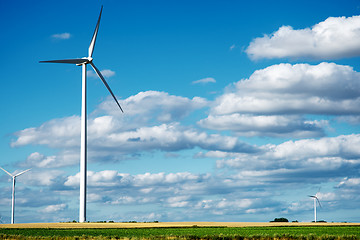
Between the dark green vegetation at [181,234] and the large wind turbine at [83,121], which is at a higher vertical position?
the large wind turbine at [83,121]

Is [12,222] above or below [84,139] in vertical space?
below

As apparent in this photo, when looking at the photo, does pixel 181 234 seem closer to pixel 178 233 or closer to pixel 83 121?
pixel 178 233

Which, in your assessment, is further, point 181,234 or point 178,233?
point 178,233

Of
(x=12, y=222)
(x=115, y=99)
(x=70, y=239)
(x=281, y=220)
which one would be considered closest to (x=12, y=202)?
(x=12, y=222)

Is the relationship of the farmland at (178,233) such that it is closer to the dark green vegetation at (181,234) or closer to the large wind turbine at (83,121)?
the dark green vegetation at (181,234)

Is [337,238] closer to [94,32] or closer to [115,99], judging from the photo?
[115,99]

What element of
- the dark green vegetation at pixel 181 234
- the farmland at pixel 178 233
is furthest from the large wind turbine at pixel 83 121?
the dark green vegetation at pixel 181 234

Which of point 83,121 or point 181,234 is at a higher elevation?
point 83,121

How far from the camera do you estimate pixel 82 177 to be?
97562 millimetres

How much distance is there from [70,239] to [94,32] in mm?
58601

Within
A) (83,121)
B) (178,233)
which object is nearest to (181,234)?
(178,233)

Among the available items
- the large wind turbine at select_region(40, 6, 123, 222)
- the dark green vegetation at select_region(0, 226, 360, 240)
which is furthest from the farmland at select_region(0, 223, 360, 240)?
the large wind turbine at select_region(40, 6, 123, 222)

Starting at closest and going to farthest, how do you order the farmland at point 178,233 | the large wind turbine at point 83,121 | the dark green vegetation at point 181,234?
1. the dark green vegetation at point 181,234
2. the farmland at point 178,233
3. the large wind turbine at point 83,121

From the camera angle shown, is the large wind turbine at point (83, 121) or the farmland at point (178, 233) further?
the large wind turbine at point (83, 121)
